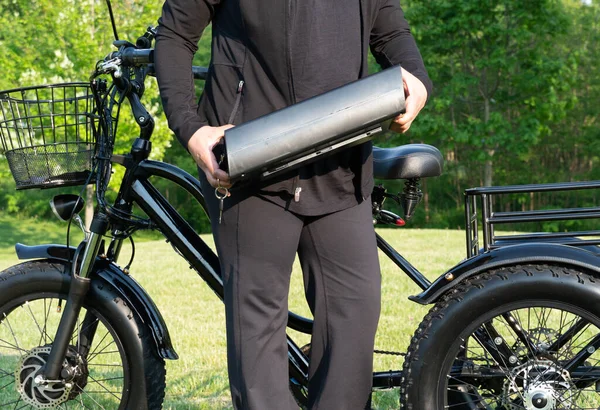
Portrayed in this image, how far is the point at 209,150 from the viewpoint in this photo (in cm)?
196

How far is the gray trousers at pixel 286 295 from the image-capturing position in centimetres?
213

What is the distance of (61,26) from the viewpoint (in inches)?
777

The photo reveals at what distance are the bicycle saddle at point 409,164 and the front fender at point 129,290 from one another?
98cm

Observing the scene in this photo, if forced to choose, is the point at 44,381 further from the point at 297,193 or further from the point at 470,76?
the point at 470,76

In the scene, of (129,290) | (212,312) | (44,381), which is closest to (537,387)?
(129,290)

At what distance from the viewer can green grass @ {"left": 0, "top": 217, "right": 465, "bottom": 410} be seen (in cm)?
405

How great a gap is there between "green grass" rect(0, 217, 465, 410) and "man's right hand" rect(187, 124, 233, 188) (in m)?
2.04

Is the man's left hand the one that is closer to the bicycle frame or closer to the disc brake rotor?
the bicycle frame

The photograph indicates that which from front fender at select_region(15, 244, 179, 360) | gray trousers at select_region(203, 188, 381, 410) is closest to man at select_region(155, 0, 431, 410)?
gray trousers at select_region(203, 188, 381, 410)

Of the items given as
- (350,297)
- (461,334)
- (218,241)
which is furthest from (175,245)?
(461,334)

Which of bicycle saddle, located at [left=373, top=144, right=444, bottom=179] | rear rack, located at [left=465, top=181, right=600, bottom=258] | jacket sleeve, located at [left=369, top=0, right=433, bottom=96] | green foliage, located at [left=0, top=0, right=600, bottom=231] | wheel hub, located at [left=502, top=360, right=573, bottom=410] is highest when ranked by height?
green foliage, located at [left=0, top=0, right=600, bottom=231]

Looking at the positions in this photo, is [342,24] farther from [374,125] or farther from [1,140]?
[1,140]

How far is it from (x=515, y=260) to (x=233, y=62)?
3.33ft

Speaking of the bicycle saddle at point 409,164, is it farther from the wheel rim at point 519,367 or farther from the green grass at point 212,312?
the green grass at point 212,312
